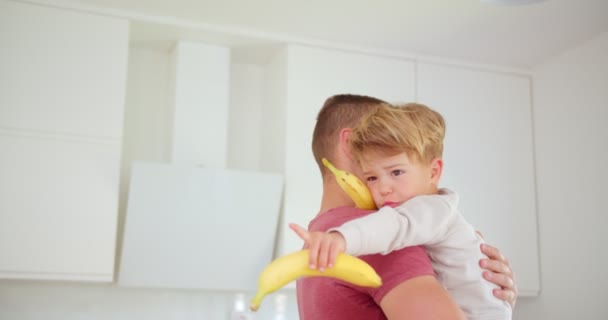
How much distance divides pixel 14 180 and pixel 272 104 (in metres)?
1.17

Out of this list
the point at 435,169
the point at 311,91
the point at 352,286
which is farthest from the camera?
the point at 311,91

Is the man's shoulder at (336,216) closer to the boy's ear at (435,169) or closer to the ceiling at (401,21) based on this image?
the boy's ear at (435,169)

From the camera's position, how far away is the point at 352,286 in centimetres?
98

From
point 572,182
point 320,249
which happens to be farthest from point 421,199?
point 572,182

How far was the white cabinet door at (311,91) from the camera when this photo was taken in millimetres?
3031

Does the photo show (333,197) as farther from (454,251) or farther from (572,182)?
(572,182)

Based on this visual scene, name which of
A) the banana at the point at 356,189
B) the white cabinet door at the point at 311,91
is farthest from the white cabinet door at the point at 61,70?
the banana at the point at 356,189

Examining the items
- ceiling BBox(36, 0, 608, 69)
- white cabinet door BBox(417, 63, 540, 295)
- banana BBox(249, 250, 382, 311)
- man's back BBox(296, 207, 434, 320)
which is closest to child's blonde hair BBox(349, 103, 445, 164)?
man's back BBox(296, 207, 434, 320)

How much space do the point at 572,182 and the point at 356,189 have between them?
2.53 metres

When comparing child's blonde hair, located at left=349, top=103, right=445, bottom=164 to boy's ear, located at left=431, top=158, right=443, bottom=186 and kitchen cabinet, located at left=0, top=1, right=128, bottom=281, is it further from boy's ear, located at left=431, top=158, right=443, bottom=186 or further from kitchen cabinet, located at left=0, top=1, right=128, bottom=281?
kitchen cabinet, located at left=0, top=1, right=128, bottom=281

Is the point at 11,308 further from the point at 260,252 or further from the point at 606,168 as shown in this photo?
the point at 606,168

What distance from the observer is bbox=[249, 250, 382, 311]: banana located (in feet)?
2.34

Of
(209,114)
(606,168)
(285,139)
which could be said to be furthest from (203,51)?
(606,168)

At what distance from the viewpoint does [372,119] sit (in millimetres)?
1009
